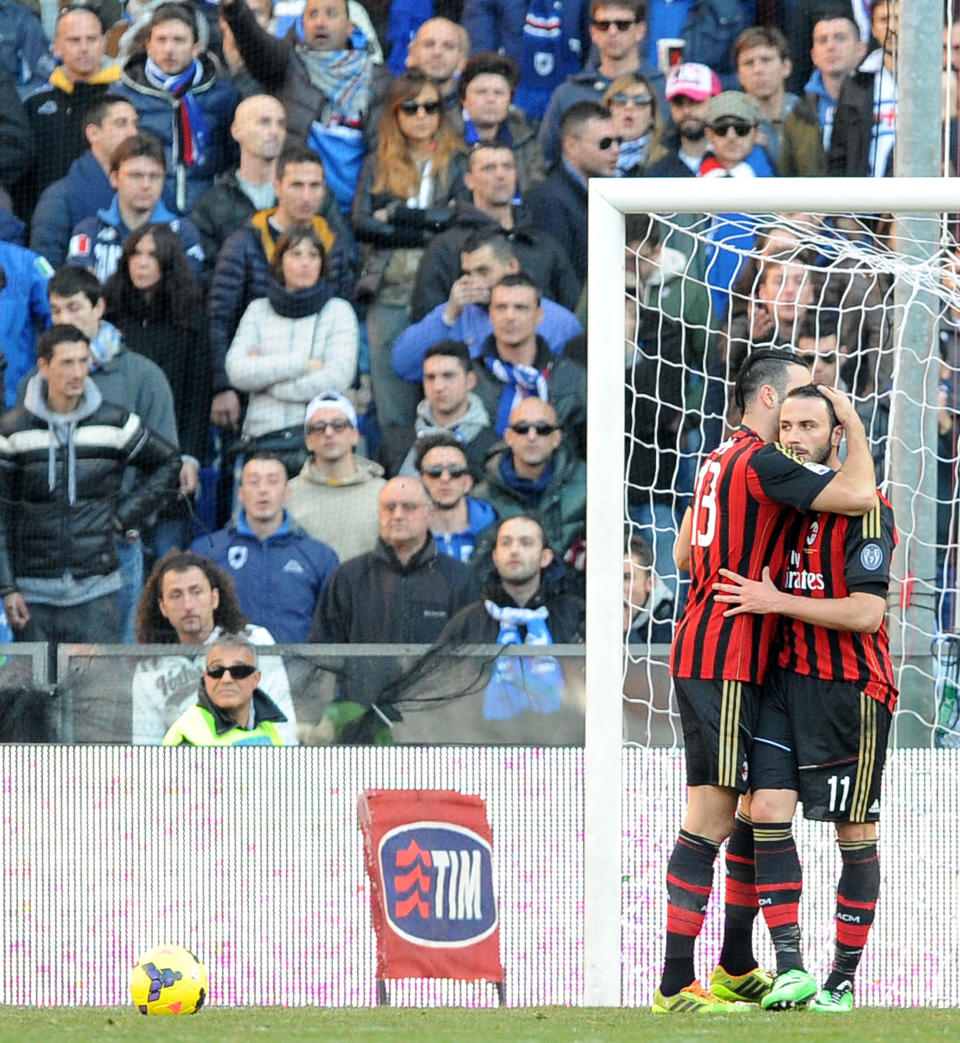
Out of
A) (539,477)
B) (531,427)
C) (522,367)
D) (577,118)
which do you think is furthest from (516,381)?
(577,118)

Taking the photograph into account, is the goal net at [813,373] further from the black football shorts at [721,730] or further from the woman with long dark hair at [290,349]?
the black football shorts at [721,730]

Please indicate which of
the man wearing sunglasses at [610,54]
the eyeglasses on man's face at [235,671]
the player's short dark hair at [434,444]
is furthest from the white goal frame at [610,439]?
the man wearing sunglasses at [610,54]

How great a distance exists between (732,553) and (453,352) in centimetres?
380

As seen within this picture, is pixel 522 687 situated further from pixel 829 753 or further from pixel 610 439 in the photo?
pixel 829 753

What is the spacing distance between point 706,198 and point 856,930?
6.14 feet

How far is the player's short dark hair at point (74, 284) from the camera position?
7.55 m

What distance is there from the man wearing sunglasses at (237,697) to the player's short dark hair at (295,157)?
99.2 inches

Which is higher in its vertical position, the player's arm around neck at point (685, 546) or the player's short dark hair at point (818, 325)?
the player's short dark hair at point (818, 325)

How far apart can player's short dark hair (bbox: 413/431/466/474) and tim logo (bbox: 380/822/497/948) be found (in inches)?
105

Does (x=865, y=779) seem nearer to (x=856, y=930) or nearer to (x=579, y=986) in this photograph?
(x=856, y=930)

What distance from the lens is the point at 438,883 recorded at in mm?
4879

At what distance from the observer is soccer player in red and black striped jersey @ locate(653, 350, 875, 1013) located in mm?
3754

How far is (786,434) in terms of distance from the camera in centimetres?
387

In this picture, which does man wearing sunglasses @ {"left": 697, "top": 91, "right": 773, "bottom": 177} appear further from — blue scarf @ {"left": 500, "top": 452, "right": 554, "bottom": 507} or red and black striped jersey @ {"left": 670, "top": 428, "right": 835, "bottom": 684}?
red and black striped jersey @ {"left": 670, "top": 428, "right": 835, "bottom": 684}
